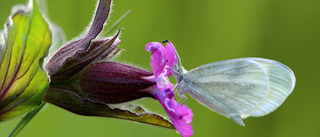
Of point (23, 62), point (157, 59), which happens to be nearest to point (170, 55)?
point (157, 59)

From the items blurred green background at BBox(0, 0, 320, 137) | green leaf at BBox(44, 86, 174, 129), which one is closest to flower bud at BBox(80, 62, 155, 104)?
green leaf at BBox(44, 86, 174, 129)

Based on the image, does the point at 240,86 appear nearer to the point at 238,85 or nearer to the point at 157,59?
the point at 238,85

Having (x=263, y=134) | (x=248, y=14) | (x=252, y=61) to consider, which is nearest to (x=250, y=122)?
(x=263, y=134)

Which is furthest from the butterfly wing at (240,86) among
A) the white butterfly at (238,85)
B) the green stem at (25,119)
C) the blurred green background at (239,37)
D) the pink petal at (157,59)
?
the blurred green background at (239,37)

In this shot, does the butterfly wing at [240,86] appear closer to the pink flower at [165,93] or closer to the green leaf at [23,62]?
the pink flower at [165,93]

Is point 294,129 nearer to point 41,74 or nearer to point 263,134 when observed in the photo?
point 263,134
